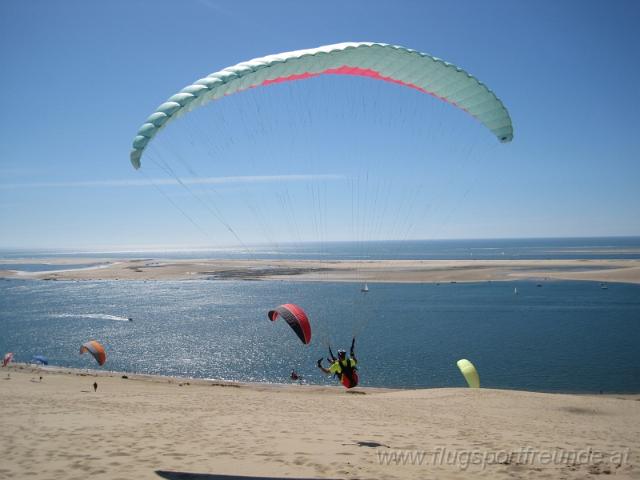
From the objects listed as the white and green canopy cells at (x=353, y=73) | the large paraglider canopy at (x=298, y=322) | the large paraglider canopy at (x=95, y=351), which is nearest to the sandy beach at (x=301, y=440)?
the large paraglider canopy at (x=298, y=322)

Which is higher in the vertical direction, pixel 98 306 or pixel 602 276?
pixel 602 276

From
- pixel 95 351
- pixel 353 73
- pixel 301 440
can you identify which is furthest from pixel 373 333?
pixel 301 440

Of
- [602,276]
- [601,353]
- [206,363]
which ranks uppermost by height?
[602,276]

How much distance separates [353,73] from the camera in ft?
30.2

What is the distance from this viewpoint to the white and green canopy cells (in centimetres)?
725

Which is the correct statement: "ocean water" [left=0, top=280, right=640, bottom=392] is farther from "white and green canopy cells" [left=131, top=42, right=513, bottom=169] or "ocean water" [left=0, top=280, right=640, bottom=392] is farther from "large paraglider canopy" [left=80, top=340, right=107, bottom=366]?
"white and green canopy cells" [left=131, top=42, right=513, bottom=169]

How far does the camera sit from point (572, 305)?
35156 mm

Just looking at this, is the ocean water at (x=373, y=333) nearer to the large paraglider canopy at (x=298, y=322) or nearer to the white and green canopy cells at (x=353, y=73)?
the large paraglider canopy at (x=298, y=322)

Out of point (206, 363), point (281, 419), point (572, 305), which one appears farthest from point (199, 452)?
point (572, 305)

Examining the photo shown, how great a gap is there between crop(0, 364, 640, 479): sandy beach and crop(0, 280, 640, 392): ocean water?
874 cm

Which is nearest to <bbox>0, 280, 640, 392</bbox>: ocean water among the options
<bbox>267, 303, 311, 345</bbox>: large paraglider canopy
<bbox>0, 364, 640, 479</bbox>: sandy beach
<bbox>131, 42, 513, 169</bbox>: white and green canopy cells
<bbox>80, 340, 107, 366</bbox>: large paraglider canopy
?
<bbox>80, 340, 107, 366</bbox>: large paraglider canopy

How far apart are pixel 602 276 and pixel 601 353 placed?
117ft

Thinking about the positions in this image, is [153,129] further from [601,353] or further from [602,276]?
[602,276]

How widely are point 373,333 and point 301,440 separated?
2168 cm
